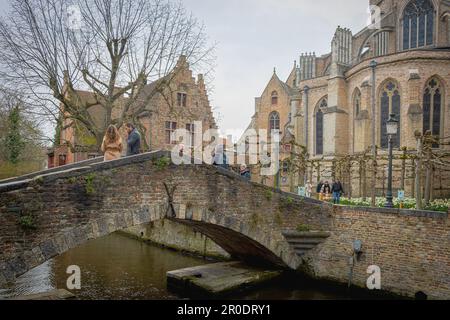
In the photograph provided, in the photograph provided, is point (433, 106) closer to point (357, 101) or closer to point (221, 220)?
point (357, 101)

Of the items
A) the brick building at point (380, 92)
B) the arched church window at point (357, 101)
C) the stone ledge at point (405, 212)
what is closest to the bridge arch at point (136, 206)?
the stone ledge at point (405, 212)

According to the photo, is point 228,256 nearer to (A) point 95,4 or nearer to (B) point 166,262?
(B) point 166,262

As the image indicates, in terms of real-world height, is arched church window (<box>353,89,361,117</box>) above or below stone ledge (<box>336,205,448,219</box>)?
above

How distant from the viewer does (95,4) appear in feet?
47.3

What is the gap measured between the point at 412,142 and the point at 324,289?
12.5 m

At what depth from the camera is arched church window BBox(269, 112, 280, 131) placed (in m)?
38.4

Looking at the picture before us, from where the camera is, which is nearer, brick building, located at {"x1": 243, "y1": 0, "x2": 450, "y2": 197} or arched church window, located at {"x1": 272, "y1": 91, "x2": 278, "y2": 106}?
brick building, located at {"x1": 243, "y1": 0, "x2": 450, "y2": 197}

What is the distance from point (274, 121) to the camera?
38688mm

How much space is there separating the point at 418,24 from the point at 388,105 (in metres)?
7.86

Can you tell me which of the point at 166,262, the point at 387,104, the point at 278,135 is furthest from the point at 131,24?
the point at 278,135

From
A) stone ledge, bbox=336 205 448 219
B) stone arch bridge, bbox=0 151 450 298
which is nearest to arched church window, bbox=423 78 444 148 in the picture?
stone ledge, bbox=336 205 448 219

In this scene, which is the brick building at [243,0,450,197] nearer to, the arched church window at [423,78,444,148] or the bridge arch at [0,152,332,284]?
the arched church window at [423,78,444,148]

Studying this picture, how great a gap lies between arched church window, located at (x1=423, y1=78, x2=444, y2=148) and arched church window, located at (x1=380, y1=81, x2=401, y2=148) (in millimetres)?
1418

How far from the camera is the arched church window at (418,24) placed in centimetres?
2494
